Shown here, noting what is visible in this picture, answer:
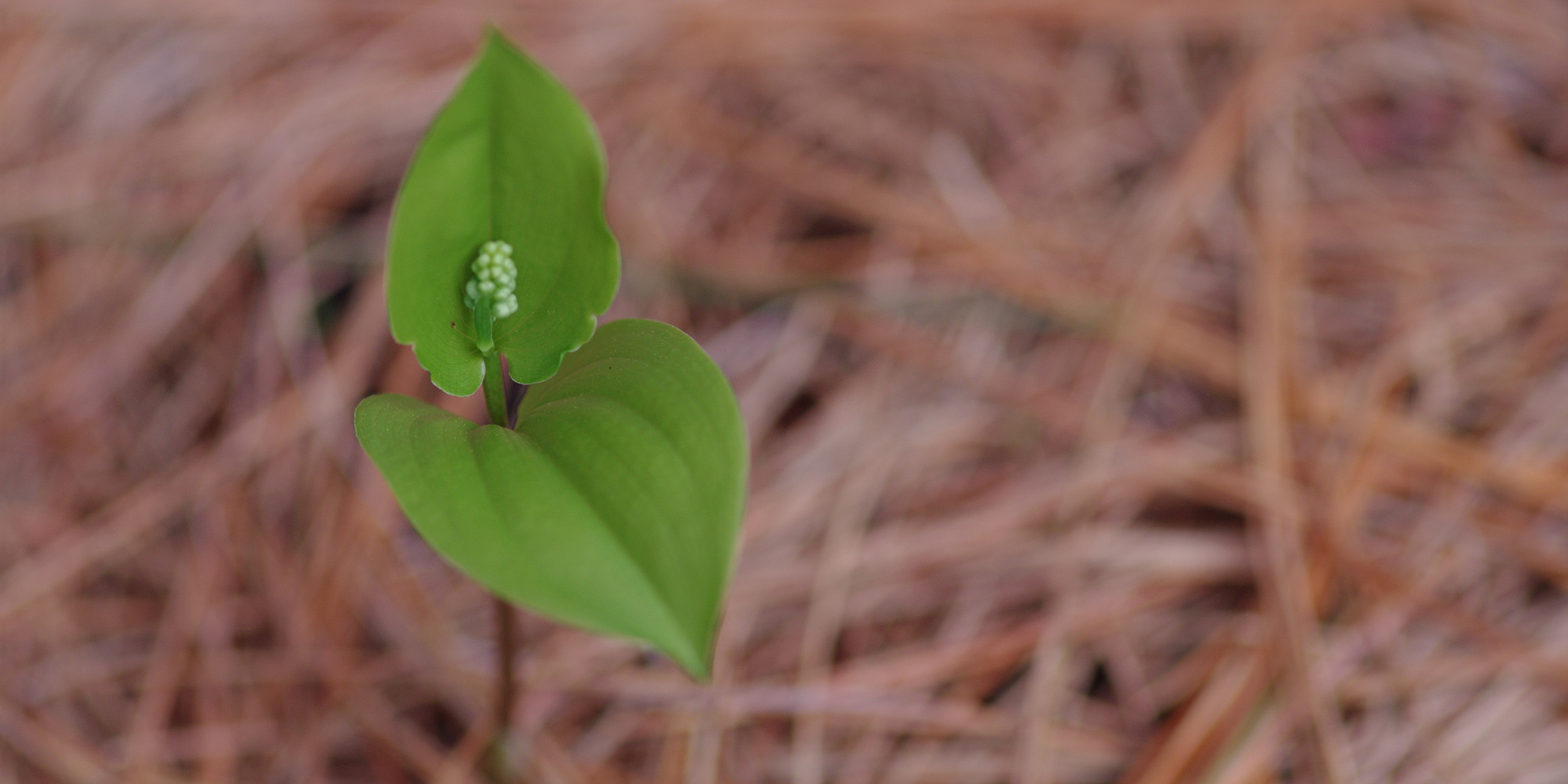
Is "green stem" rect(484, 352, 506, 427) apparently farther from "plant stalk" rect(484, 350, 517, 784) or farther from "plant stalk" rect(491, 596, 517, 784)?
"plant stalk" rect(491, 596, 517, 784)

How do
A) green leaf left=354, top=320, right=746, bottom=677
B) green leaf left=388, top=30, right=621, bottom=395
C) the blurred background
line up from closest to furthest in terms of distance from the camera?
green leaf left=354, top=320, right=746, bottom=677 < green leaf left=388, top=30, right=621, bottom=395 < the blurred background

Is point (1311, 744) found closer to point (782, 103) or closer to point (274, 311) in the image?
point (782, 103)

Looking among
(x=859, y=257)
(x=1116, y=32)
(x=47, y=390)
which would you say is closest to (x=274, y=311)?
(x=47, y=390)

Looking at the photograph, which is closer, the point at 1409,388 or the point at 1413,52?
the point at 1409,388

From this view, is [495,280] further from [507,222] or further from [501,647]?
[501,647]

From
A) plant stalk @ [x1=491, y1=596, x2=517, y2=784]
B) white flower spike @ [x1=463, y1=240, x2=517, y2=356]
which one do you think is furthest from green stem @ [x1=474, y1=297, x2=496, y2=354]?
plant stalk @ [x1=491, y1=596, x2=517, y2=784]

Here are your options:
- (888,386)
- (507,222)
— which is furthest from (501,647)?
(888,386)
